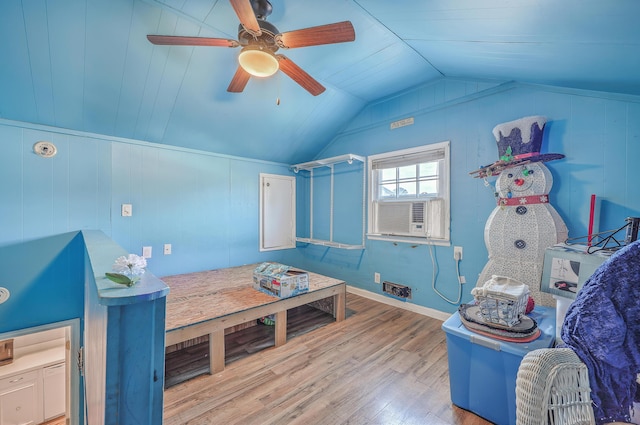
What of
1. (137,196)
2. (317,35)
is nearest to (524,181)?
(317,35)

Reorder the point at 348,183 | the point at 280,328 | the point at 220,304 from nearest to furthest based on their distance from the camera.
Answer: the point at 220,304, the point at 280,328, the point at 348,183

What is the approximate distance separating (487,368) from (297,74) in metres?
2.28

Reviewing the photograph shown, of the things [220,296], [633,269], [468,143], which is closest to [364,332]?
[220,296]

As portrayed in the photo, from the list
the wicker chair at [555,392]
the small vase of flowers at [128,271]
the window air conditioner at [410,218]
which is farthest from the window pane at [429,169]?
the small vase of flowers at [128,271]

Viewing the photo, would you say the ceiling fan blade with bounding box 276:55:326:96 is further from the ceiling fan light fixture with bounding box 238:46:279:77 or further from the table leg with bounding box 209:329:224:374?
the table leg with bounding box 209:329:224:374

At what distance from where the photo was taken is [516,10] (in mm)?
1222

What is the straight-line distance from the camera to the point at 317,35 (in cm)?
147

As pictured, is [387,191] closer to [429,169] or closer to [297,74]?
[429,169]

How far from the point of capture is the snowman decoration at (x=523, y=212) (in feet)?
6.35

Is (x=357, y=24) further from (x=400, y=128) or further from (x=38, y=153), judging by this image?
(x=38, y=153)

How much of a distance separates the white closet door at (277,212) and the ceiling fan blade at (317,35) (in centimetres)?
243

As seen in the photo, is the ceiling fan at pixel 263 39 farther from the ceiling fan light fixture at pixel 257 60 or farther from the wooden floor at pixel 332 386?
the wooden floor at pixel 332 386

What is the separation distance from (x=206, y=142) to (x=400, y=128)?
2.44 metres

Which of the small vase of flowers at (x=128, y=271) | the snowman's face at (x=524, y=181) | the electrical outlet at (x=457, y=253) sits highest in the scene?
the snowman's face at (x=524, y=181)
